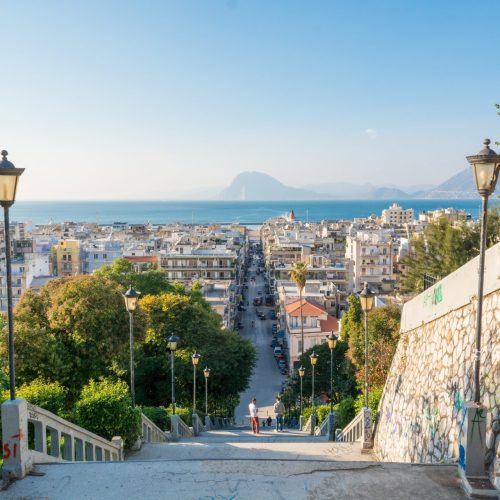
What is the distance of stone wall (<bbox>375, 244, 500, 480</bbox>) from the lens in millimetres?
6910

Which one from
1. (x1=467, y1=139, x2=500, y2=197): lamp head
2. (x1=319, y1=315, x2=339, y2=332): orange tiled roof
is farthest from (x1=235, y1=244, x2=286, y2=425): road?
(x1=467, y1=139, x2=500, y2=197): lamp head

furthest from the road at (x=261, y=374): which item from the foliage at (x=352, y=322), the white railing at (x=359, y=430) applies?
the white railing at (x=359, y=430)

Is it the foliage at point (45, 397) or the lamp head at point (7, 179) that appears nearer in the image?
the lamp head at point (7, 179)

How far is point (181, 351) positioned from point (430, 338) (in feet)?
66.4

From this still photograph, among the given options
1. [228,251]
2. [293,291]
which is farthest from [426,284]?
[228,251]

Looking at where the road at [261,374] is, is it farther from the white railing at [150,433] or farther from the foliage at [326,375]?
the white railing at [150,433]

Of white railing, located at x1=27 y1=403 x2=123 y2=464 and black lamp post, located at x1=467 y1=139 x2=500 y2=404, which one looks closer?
black lamp post, located at x1=467 y1=139 x2=500 y2=404

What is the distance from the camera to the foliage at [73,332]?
18.2 m

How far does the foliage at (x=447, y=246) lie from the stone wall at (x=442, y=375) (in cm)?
1581

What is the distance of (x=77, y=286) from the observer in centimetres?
2031

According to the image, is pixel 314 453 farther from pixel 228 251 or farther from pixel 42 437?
pixel 228 251

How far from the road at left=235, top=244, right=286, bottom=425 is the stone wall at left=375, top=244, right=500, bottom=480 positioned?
26308 mm

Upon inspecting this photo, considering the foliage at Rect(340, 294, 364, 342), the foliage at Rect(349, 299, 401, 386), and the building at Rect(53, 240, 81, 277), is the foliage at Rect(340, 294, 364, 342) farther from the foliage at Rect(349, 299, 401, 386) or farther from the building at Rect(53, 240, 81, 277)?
the building at Rect(53, 240, 81, 277)

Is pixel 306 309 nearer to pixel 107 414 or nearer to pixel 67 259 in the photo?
pixel 107 414
